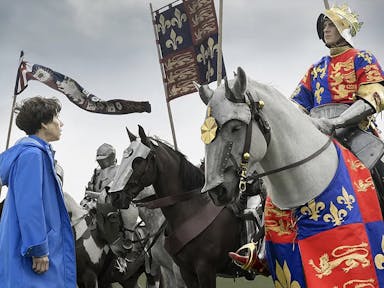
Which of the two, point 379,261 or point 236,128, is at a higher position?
point 236,128

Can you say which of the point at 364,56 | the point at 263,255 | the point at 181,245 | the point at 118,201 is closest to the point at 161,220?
the point at 118,201

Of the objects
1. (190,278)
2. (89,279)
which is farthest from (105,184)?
(190,278)

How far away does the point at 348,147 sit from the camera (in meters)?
4.25

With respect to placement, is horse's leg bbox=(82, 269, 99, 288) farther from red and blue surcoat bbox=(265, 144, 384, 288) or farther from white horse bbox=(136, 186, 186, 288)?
red and blue surcoat bbox=(265, 144, 384, 288)

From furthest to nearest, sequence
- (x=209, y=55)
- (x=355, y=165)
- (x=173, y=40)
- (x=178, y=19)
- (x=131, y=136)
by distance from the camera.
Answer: (x=178, y=19) → (x=173, y=40) → (x=209, y=55) → (x=131, y=136) → (x=355, y=165)

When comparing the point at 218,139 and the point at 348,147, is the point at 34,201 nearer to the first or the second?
the point at 218,139

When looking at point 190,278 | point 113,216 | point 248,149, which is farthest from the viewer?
A: point 113,216

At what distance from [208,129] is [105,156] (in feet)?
20.7

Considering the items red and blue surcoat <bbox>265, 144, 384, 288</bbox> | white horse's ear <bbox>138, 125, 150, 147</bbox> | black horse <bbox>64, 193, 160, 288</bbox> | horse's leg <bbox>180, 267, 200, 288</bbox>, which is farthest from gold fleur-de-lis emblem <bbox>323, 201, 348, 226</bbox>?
black horse <bbox>64, 193, 160, 288</bbox>

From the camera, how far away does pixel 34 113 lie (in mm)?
4016

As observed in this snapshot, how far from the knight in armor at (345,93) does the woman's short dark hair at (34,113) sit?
1.73 m

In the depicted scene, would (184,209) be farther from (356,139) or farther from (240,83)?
(240,83)

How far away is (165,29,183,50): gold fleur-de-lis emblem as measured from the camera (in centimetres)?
1251

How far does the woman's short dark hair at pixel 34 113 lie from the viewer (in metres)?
4.02
